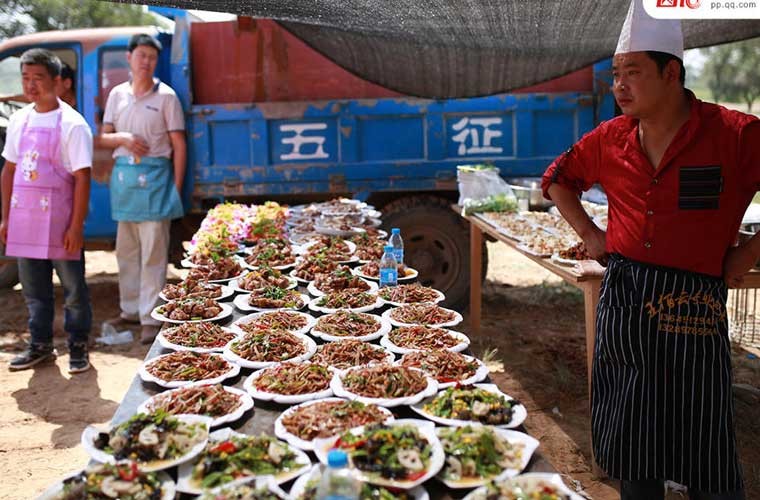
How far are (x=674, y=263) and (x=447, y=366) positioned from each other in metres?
0.97

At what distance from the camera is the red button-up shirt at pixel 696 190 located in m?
2.61

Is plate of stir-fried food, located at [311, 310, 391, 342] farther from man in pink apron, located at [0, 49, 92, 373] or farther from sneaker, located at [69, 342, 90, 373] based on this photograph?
sneaker, located at [69, 342, 90, 373]

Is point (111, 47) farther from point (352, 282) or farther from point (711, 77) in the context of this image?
point (711, 77)

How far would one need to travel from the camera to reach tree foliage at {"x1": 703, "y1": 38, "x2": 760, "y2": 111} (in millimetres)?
31469

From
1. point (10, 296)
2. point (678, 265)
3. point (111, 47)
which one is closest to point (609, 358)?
point (678, 265)

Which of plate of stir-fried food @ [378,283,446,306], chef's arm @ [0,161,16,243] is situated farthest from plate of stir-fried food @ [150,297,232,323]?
chef's arm @ [0,161,16,243]

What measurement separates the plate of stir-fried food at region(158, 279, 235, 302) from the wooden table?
2.04 metres

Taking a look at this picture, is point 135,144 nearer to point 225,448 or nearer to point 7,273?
point 7,273

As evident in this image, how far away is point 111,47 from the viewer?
24.4ft

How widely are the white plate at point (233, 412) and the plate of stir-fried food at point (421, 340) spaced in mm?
788

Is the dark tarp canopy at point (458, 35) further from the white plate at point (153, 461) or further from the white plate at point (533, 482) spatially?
the white plate at point (533, 482)

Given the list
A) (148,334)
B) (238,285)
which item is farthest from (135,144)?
(238,285)

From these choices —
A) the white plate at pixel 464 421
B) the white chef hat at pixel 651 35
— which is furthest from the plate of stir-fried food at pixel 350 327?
the white chef hat at pixel 651 35

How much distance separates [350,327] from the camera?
341 cm
